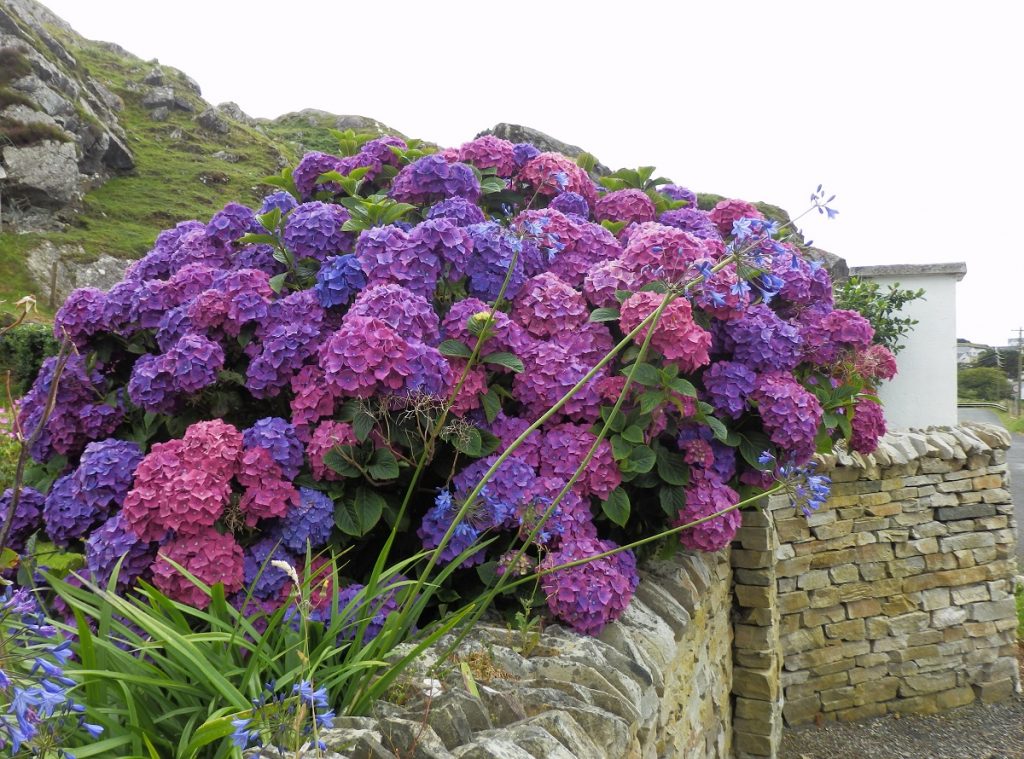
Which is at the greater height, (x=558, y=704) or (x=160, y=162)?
(x=160, y=162)

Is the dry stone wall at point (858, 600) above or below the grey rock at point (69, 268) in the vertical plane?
below

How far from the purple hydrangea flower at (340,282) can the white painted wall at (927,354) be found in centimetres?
625

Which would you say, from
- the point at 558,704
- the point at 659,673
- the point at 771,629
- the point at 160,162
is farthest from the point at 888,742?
the point at 160,162

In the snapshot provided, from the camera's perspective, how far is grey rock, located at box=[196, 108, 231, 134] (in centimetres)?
4531

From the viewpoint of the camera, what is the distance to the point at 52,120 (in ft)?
102

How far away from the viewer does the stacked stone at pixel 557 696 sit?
151 cm

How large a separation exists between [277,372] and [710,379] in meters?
1.53

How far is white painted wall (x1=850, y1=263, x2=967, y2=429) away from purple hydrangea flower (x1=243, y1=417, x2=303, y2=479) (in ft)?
21.5

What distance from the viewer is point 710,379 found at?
2746 mm

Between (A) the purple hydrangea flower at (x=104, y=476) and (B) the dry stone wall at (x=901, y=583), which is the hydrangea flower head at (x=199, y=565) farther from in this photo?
(B) the dry stone wall at (x=901, y=583)

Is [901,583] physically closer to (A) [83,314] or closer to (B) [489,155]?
(B) [489,155]

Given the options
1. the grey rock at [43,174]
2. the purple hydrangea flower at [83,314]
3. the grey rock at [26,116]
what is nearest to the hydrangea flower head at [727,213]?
the purple hydrangea flower at [83,314]

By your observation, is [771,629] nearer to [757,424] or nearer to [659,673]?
[757,424]

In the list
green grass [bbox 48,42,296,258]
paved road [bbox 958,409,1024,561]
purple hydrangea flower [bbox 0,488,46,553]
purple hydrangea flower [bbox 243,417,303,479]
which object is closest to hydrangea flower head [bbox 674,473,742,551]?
purple hydrangea flower [bbox 243,417,303,479]
